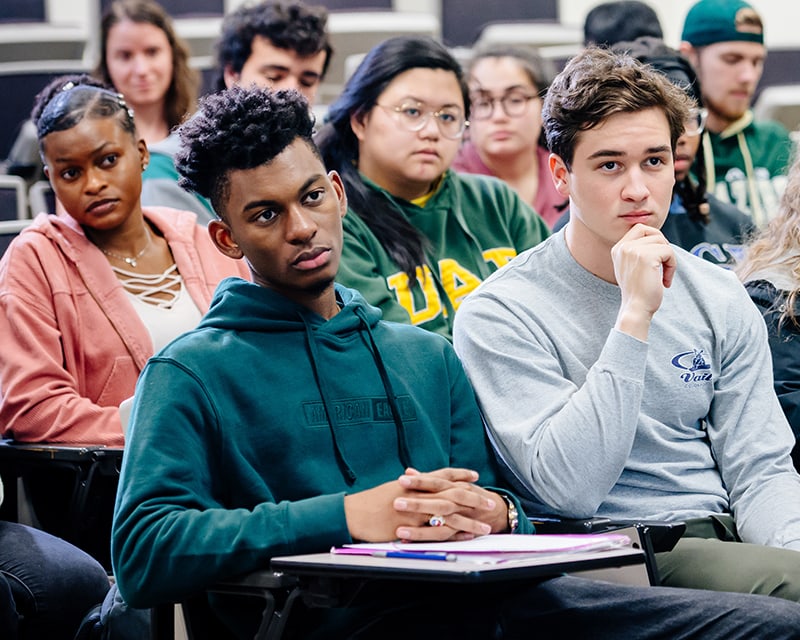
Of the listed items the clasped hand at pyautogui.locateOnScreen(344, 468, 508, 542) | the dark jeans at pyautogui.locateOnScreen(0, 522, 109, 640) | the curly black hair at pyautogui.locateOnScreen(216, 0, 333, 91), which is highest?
the curly black hair at pyautogui.locateOnScreen(216, 0, 333, 91)

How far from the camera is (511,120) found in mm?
3574

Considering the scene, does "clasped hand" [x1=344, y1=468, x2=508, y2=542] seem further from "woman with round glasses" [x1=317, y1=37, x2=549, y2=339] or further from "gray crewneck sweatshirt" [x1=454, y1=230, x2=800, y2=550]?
"woman with round glasses" [x1=317, y1=37, x2=549, y2=339]

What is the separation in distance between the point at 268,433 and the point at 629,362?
53 cm

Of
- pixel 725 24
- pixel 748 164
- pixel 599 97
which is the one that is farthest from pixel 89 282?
pixel 725 24

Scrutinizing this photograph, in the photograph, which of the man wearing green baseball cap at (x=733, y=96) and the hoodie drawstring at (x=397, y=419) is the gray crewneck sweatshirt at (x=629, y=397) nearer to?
the hoodie drawstring at (x=397, y=419)

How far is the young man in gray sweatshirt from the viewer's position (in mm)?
1822

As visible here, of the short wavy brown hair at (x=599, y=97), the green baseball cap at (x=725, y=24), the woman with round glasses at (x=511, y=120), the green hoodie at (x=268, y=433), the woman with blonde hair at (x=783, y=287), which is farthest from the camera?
the green baseball cap at (x=725, y=24)

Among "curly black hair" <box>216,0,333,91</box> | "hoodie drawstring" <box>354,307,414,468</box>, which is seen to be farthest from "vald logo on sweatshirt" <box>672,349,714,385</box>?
"curly black hair" <box>216,0,333,91</box>

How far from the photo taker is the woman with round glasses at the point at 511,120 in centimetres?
357

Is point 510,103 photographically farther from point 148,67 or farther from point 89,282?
point 89,282

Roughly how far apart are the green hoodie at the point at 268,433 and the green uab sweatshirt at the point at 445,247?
0.72 metres

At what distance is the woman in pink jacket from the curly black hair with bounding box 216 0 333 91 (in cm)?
75

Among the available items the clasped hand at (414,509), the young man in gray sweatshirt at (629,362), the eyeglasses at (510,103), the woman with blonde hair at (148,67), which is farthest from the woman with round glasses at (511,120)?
the clasped hand at (414,509)

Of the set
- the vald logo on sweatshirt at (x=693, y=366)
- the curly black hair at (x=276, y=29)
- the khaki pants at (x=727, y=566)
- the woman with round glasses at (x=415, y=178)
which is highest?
the curly black hair at (x=276, y=29)
